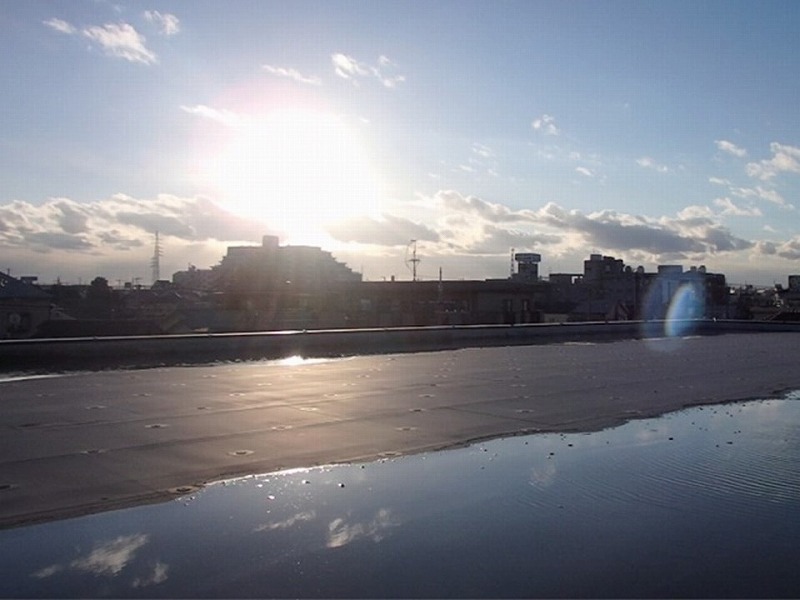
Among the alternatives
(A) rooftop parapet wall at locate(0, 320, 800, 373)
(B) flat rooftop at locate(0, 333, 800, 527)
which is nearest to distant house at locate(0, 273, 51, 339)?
(A) rooftop parapet wall at locate(0, 320, 800, 373)

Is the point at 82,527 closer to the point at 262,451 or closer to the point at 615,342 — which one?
the point at 262,451

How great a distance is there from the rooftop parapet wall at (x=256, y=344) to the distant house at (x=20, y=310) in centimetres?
1250

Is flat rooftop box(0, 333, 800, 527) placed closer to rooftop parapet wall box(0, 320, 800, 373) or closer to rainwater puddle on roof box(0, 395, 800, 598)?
rainwater puddle on roof box(0, 395, 800, 598)

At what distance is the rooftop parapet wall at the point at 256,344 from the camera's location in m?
20.5

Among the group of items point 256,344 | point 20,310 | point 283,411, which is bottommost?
point 283,411

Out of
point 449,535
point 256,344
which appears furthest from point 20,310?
point 449,535

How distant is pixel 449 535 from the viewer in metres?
6.19

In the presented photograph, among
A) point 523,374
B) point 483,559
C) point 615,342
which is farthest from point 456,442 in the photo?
point 615,342

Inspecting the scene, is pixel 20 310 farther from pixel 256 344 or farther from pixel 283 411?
pixel 283 411

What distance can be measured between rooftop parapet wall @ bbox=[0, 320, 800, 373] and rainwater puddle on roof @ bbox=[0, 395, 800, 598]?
1347cm

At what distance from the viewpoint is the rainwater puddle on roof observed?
5.19 meters

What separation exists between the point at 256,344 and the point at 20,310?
16.4 metres

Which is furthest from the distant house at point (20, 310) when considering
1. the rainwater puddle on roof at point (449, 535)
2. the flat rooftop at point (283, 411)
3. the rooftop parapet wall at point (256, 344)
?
the rainwater puddle on roof at point (449, 535)

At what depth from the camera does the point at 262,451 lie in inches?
360
